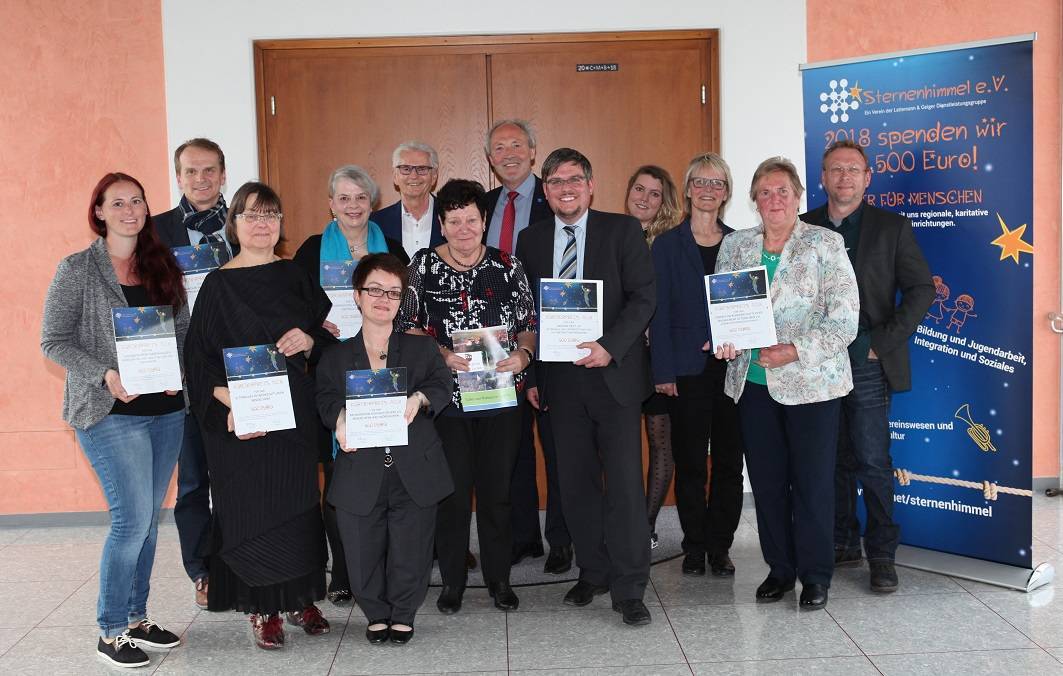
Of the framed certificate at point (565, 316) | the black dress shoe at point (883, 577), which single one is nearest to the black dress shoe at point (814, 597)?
the black dress shoe at point (883, 577)

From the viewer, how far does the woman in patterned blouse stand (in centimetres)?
346

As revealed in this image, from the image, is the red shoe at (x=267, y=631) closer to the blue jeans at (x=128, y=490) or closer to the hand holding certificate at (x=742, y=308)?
the blue jeans at (x=128, y=490)

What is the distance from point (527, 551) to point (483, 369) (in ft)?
4.58

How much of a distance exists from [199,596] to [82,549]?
1.38 meters

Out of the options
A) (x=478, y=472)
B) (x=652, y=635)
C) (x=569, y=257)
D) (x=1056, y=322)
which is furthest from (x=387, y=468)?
(x=1056, y=322)

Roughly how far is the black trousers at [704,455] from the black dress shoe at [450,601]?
1.11 metres

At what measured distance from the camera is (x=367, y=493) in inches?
130

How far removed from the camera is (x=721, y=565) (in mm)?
4098

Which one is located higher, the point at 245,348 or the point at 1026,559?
the point at 245,348

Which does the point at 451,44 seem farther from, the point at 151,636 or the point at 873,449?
the point at 151,636

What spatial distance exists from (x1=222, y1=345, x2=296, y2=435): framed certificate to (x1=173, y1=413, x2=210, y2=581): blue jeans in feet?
2.27

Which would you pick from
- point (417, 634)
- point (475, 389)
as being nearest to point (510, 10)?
point (475, 389)

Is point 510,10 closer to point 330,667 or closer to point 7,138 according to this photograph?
point 7,138

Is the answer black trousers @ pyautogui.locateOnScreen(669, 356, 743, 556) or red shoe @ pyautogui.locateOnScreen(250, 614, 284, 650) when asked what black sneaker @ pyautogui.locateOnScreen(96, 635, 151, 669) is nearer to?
red shoe @ pyautogui.locateOnScreen(250, 614, 284, 650)
